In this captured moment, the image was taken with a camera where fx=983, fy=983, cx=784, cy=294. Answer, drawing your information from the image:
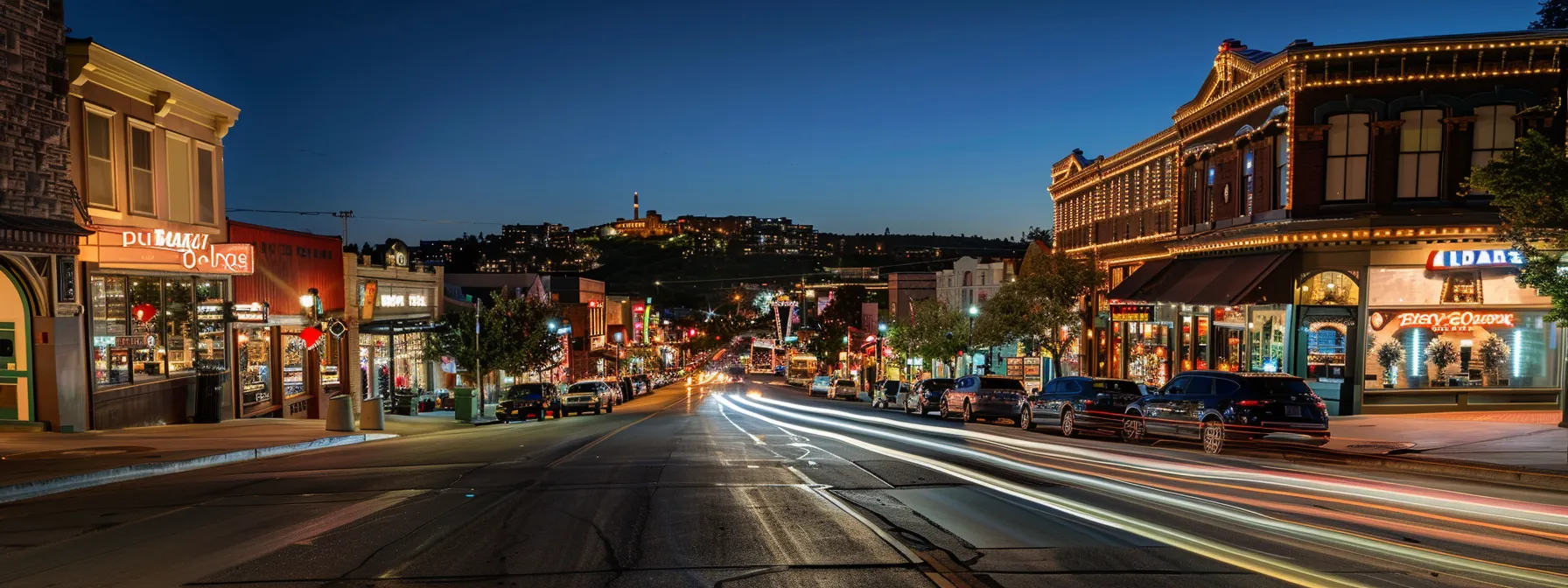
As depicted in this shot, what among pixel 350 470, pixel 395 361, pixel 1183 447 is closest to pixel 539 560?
pixel 350 470

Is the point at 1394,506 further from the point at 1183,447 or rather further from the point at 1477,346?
the point at 1477,346

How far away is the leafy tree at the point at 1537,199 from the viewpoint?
16781mm

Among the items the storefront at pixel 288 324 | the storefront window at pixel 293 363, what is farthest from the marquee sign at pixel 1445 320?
the storefront window at pixel 293 363

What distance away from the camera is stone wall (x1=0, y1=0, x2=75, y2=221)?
723 inches

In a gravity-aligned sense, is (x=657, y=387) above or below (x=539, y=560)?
below

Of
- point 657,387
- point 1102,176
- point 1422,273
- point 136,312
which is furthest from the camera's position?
point 657,387

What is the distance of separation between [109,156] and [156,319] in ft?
14.2

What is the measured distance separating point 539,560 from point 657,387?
8967 cm

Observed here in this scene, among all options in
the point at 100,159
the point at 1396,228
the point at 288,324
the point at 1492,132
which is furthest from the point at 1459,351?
the point at 288,324

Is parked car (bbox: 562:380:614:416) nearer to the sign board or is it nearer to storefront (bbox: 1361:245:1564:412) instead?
the sign board

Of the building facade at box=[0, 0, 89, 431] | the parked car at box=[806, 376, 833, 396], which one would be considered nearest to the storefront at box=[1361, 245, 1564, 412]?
the building facade at box=[0, 0, 89, 431]

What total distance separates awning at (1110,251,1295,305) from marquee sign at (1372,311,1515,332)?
2381mm

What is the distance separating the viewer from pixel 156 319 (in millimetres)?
23859

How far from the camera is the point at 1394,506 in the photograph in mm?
11914
